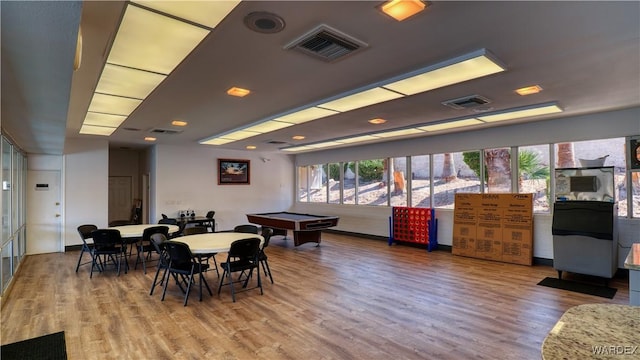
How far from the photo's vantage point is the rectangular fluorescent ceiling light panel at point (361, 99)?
13.7 ft

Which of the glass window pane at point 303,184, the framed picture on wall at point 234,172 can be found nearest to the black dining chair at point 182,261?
the framed picture on wall at point 234,172

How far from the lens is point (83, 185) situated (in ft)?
26.5

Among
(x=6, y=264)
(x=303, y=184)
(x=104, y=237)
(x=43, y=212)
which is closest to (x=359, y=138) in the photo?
(x=303, y=184)

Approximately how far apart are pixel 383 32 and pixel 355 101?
6.45 ft

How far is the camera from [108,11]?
225cm

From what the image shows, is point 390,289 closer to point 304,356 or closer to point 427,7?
point 304,356

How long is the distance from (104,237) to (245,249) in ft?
9.46

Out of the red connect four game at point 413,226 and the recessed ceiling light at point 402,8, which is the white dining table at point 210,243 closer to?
the recessed ceiling light at point 402,8

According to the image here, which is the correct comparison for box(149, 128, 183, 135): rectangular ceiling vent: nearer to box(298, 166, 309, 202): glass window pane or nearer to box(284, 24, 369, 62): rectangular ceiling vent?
box(284, 24, 369, 62): rectangular ceiling vent

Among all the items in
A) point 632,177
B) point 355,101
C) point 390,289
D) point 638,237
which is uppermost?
point 355,101

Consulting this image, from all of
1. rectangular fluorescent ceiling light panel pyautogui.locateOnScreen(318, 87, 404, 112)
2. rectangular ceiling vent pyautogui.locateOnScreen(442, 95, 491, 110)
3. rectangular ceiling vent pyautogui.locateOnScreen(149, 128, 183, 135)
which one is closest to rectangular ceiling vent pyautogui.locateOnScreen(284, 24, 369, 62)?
rectangular fluorescent ceiling light panel pyautogui.locateOnScreen(318, 87, 404, 112)

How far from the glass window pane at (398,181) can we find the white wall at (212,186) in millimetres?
4404

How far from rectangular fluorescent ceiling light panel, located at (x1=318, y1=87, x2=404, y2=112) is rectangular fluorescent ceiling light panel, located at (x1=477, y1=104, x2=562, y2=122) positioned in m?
2.27

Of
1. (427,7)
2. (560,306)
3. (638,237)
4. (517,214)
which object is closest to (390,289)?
(560,306)
